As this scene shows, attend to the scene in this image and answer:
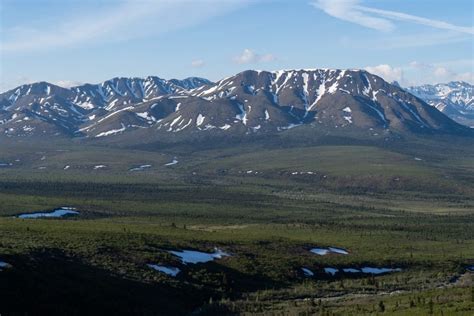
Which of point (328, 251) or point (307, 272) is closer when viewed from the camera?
point (307, 272)

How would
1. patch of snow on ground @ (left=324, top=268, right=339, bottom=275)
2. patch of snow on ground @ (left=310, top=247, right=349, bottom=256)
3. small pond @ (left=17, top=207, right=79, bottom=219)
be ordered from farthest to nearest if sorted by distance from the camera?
small pond @ (left=17, top=207, right=79, bottom=219) < patch of snow on ground @ (left=310, top=247, right=349, bottom=256) < patch of snow on ground @ (left=324, top=268, right=339, bottom=275)

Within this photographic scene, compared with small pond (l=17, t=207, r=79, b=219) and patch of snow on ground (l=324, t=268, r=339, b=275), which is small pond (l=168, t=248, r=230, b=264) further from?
small pond (l=17, t=207, r=79, b=219)

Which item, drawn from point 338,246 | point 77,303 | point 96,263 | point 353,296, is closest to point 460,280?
point 353,296

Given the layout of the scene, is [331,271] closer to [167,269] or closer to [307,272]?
[307,272]

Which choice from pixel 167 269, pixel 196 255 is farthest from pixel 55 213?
pixel 167 269

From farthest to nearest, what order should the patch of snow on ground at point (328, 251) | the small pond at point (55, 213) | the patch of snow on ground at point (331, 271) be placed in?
the small pond at point (55, 213) < the patch of snow on ground at point (328, 251) < the patch of snow on ground at point (331, 271)

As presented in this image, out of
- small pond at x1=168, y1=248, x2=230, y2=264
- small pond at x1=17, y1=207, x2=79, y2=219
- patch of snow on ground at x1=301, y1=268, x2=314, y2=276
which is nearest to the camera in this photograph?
small pond at x1=168, y1=248, x2=230, y2=264

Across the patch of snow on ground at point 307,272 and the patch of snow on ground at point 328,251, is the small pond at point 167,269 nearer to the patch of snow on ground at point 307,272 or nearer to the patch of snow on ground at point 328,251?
the patch of snow on ground at point 307,272

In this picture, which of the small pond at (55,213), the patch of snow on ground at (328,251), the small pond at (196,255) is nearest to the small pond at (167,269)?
the small pond at (196,255)

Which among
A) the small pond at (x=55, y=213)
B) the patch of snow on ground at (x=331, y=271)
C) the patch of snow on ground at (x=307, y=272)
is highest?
the patch of snow on ground at (x=307, y=272)

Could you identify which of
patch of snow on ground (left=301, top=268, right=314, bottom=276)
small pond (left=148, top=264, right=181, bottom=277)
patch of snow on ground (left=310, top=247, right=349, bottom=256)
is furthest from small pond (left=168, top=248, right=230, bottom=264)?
patch of snow on ground (left=310, top=247, right=349, bottom=256)

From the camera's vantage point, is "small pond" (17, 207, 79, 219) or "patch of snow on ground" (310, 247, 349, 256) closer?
"patch of snow on ground" (310, 247, 349, 256)
